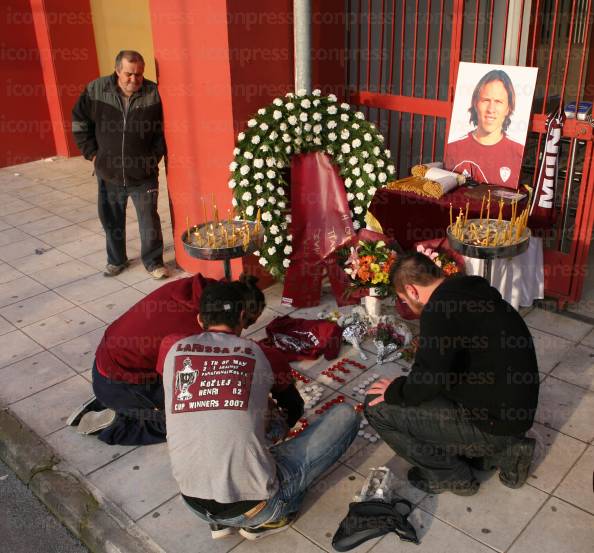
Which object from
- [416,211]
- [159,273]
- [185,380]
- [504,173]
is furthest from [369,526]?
[159,273]

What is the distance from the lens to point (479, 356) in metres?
3.34

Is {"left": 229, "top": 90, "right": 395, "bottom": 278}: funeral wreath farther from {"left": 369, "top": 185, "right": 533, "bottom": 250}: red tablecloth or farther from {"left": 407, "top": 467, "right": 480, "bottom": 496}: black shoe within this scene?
{"left": 407, "top": 467, "right": 480, "bottom": 496}: black shoe

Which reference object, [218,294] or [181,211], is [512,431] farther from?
[181,211]

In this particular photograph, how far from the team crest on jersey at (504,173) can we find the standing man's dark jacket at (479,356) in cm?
243

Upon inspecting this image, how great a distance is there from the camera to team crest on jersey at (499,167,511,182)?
551cm

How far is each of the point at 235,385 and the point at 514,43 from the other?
428 centimetres

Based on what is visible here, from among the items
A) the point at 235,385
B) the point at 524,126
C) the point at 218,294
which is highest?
the point at 524,126

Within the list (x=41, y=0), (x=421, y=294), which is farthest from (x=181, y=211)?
(x=41, y=0)

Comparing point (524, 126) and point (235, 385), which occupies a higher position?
point (524, 126)

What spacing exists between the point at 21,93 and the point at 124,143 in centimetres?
566

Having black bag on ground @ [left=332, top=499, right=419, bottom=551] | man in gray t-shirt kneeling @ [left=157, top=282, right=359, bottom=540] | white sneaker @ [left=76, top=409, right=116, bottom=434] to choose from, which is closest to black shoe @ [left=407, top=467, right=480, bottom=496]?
black bag on ground @ [left=332, top=499, right=419, bottom=551]

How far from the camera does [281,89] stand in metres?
6.18

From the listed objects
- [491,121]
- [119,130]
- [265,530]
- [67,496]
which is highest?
[491,121]

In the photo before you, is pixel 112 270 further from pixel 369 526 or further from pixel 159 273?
pixel 369 526
